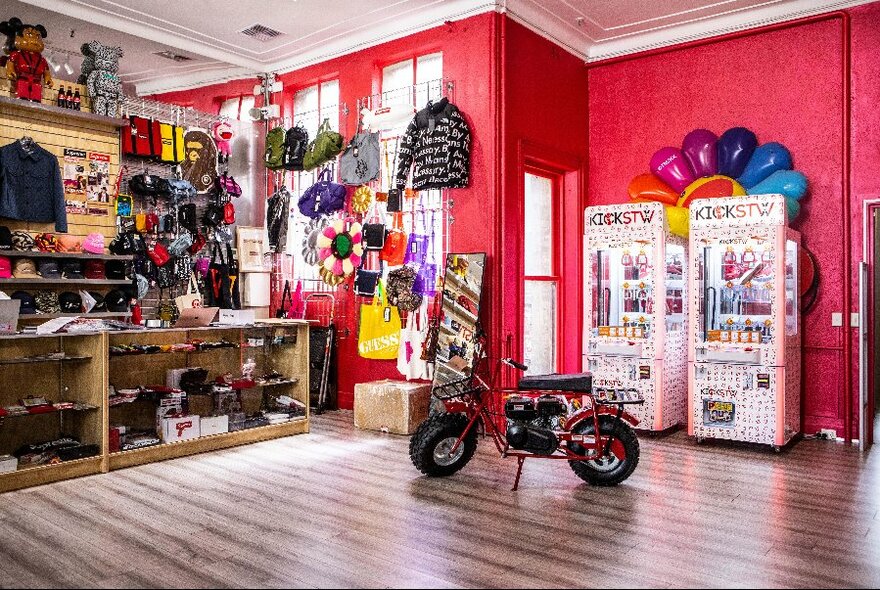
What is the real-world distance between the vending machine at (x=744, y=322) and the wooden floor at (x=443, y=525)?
19.5 inches

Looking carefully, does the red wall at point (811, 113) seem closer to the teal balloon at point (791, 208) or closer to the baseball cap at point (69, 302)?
the teal balloon at point (791, 208)

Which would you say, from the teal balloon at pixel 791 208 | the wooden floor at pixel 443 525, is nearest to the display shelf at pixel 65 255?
the wooden floor at pixel 443 525

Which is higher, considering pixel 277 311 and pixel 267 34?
pixel 267 34

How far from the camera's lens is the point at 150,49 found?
28.4ft

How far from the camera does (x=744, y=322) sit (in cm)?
625

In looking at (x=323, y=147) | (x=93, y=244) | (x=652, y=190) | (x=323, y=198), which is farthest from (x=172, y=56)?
(x=652, y=190)

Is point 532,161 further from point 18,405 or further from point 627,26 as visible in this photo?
point 18,405

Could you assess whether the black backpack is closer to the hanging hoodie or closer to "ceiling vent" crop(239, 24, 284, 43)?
"ceiling vent" crop(239, 24, 284, 43)

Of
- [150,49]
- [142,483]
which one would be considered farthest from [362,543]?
[150,49]

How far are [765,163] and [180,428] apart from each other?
5.52m

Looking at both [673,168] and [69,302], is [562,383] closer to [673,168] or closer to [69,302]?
[673,168]

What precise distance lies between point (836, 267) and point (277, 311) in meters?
5.87

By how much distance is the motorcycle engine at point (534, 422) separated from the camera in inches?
192

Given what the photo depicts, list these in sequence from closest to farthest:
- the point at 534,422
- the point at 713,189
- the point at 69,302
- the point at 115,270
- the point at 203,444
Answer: the point at 534,422
the point at 203,444
the point at 713,189
the point at 69,302
the point at 115,270
